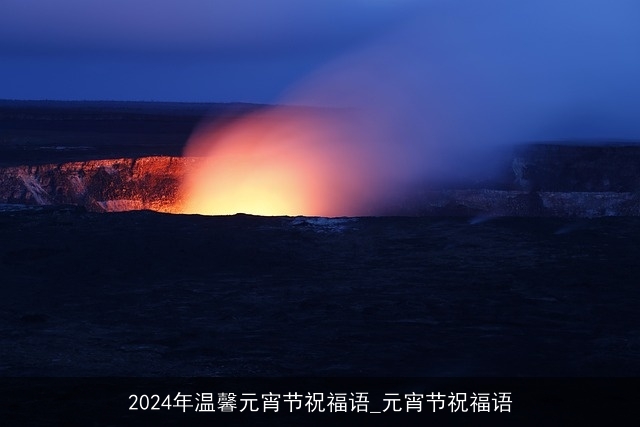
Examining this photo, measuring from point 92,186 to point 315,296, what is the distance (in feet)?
45.4

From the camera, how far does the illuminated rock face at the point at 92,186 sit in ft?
70.6

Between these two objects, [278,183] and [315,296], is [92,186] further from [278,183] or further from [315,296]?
[315,296]

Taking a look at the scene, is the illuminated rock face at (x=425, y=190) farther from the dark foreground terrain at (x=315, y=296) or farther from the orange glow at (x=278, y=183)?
the dark foreground terrain at (x=315, y=296)

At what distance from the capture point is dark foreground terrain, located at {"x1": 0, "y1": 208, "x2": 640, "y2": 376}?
280 inches

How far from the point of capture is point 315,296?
9.34m

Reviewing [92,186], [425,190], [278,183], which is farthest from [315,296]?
[92,186]

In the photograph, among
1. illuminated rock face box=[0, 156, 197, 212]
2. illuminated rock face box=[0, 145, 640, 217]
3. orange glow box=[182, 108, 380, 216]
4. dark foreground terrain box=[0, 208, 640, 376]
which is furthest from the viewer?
illuminated rock face box=[0, 156, 197, 212]

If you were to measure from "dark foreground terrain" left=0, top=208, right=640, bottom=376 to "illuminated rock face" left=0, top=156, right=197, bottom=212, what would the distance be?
7.46 m

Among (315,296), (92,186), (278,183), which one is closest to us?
(315,296)

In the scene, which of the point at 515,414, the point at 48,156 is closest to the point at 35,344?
the point at 515,414

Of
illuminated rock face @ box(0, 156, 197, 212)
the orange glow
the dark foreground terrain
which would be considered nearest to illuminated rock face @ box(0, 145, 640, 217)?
illuminated rock face @ box(0, 156, 197, 212)

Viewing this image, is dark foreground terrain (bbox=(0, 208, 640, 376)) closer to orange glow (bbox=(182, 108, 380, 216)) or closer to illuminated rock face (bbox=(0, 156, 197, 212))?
orange glow (bbox=(182, 108, 380, 216))

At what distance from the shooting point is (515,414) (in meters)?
5.73

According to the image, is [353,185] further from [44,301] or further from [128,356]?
[128,356]
